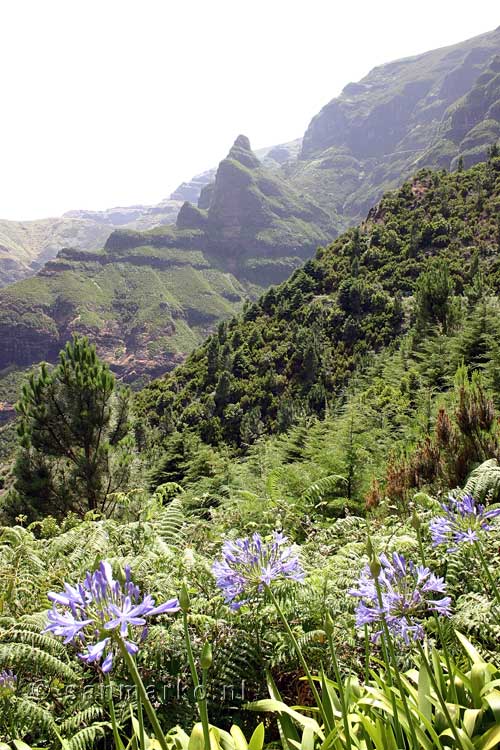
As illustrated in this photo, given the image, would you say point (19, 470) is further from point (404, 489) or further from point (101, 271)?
point (101, 271)

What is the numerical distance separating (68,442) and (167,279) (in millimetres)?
140154

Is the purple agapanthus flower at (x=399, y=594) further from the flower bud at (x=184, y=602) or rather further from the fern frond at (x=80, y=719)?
the fern frond at (x=80, y=719)

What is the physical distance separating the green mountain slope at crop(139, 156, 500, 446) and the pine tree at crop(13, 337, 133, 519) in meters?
12.4

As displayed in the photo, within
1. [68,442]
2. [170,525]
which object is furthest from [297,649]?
[68,442]

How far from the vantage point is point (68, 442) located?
921 cm

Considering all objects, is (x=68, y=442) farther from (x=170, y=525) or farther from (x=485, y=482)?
(x=485, y=482)

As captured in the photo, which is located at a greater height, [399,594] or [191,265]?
[191,265]

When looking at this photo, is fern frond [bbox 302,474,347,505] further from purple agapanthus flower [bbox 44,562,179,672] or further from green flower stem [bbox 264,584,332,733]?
purple agapanthus flower [bbox 44,562,179,672]

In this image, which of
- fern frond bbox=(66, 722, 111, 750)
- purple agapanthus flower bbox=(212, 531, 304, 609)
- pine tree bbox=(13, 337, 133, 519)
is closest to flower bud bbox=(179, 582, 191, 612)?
purple agapanthus flower bbox=(212, 531, 304, 609)

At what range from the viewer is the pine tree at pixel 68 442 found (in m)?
8.95

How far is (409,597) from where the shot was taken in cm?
130

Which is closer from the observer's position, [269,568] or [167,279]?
[269,568]

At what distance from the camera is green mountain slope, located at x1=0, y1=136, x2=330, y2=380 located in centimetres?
12294

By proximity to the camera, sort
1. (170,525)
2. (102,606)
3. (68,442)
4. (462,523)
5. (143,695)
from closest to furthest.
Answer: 1. (143,695)
2. (102,606)
3. (462,523)
4. (170,525)
5. (68,442)
